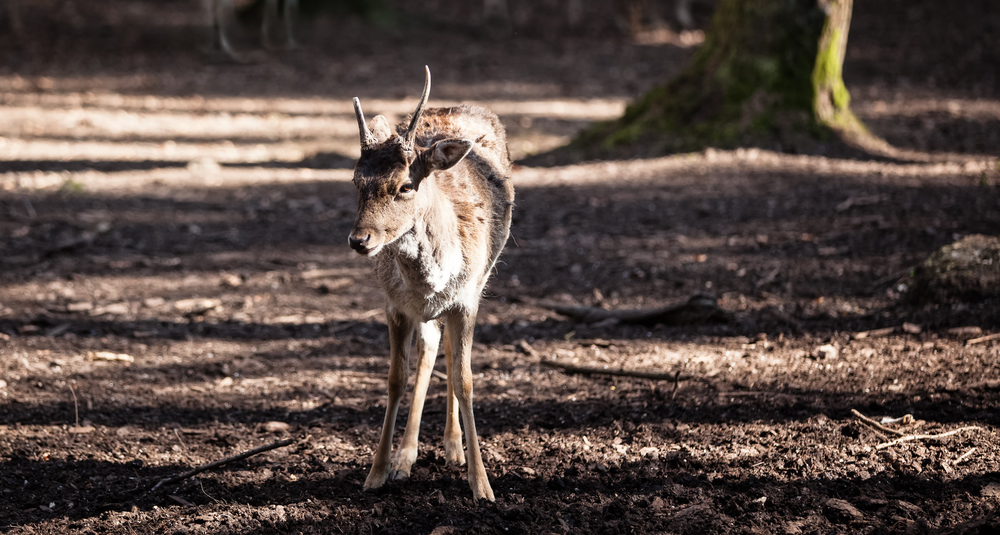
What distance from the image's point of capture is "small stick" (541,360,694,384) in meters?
5.39

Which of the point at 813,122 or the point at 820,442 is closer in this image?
the point at 820,442

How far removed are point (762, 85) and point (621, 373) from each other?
19.7 feet

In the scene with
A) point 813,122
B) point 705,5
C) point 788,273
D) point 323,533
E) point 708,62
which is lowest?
point 323,533

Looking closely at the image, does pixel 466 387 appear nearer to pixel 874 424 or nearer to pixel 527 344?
pixel 527 344

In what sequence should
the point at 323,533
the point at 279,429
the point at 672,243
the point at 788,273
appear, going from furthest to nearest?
the point at 672,243
the point at 788,273
the point at 279,429
the point at 323,533

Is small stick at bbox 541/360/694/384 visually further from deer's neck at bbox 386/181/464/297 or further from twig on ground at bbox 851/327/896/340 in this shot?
deer's neck at bbox 386/181/464/297

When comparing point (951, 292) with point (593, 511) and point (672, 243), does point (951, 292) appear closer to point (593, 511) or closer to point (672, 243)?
point (672, 243)

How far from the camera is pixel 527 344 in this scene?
6.19 meters

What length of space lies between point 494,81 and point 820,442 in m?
14.4

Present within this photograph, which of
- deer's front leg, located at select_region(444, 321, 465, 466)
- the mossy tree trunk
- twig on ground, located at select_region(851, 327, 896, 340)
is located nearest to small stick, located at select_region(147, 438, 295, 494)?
deer's front leg, located at select_region(444, 321, 465, 466)

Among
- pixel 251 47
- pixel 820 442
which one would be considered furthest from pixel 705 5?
pixel 820 442

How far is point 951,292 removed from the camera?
601cm

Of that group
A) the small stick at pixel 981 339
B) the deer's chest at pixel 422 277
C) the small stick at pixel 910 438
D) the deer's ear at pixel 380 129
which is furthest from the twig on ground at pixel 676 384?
the deer's ear at pixel 380 129

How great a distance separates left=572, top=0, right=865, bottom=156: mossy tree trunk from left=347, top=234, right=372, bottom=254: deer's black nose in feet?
25.8
